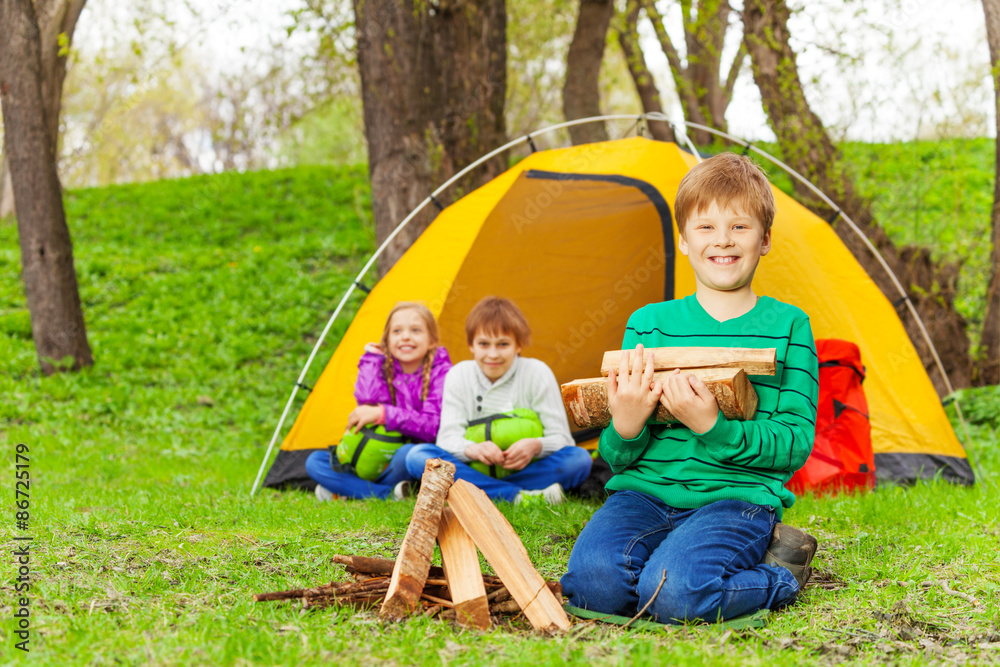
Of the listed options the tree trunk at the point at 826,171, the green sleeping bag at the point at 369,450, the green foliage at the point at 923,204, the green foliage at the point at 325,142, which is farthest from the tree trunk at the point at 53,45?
the green foliage at the point at 325,142

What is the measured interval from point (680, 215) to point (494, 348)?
1551 mm

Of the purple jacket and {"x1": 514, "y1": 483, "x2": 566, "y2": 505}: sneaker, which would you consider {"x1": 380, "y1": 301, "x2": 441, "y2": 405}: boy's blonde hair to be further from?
{"x1": 514, "y1": 483, "x2": 566, "y2": 505}: sneaker

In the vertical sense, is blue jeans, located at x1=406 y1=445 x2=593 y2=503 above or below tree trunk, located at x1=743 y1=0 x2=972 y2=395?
below

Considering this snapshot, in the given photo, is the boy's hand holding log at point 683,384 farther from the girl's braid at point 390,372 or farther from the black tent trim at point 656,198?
the girl's braid at point 390,372

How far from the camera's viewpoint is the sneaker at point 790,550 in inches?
91.4

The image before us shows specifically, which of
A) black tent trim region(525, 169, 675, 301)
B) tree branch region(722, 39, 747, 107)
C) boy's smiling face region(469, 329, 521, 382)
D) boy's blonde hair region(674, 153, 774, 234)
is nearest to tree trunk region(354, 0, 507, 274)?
black tent trim region(525, 169, 675, 301)

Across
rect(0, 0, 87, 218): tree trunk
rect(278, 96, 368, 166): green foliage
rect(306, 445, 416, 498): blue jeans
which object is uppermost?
rect(278, 96, 368, 166): green foliage

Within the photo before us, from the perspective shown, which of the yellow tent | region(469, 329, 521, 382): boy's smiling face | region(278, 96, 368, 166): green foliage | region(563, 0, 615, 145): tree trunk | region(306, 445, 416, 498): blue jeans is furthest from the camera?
region(278, 96, 368, 166): green foliage

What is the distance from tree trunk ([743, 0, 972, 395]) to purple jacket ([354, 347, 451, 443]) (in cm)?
346

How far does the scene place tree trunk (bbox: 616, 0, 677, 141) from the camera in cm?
959

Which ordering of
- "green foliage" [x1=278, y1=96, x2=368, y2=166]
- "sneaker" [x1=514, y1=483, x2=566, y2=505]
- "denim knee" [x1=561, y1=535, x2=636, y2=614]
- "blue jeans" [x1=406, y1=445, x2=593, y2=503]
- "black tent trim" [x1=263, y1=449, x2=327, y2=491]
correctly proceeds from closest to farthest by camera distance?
1. "denim knee" [x1=561, y1=535, x2=636, y2=614]
2. "sneaker" [x1=514, y1=483, x2=566, y2=505]
3. "blue jeans" [x1=406, y1=445, x2=593, y2=503]
4. "black tent trim" [x1=263, y1=449, x2=327, y2=491]
5. "green foliage" [x1=278, y1=96, x2=368, y2=166]

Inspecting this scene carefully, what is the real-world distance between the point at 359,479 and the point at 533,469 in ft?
2.97

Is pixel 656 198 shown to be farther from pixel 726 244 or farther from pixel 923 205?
pixel 923 205

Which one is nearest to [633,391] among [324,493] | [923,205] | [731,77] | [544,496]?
[544,496]
